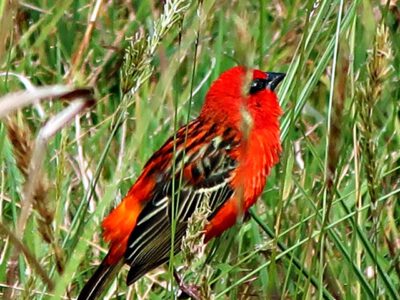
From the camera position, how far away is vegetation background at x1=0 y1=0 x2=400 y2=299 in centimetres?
231

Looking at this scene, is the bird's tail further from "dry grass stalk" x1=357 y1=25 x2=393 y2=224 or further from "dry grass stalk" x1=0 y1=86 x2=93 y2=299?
"dry grass stalk" x1=0 y1=86 x2=93 y2=299

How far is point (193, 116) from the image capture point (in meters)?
5.43

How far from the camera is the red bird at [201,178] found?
4.19 metres

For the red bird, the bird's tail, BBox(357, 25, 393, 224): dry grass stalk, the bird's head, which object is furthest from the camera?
the bird's head

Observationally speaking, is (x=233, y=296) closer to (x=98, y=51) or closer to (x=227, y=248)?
(x=227, y=248)

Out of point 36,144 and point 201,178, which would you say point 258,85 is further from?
point 36,144

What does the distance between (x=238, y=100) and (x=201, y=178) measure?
34 cm

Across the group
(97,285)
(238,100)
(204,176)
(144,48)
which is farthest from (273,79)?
(144,48)

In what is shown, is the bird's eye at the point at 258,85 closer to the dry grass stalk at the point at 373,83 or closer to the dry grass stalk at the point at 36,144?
the dry grass stalk at the point at 373,83

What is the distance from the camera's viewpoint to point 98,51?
5.69 metres

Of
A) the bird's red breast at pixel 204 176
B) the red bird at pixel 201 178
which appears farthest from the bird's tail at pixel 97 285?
the bird's red breast at pixel 204 176

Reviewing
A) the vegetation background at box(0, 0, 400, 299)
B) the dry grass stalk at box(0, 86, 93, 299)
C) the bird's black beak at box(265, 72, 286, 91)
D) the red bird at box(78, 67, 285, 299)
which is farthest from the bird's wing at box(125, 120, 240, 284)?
Answer: the dry grass stalk at box(0, 86, 93, 299)

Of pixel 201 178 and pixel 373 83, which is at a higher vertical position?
pixel 373 83

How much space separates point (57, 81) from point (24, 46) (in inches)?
12.3
